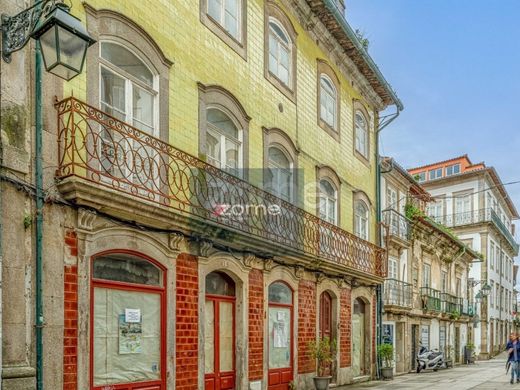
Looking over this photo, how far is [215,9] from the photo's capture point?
1157 cm

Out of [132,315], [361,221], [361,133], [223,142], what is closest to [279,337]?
[223,142]

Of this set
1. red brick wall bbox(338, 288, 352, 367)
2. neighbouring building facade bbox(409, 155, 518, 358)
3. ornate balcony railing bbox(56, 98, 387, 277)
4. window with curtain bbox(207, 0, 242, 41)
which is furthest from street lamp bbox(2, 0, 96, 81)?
neighbouring building facade bbox(409, 155, 518, 358)

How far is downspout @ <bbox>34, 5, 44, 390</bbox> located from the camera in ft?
23.6

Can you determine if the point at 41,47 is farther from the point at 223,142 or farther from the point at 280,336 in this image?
the point at 280,336

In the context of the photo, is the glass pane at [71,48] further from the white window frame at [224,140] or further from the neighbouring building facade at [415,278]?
the neighbouring building facade at [415,278]

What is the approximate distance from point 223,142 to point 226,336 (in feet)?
11.4

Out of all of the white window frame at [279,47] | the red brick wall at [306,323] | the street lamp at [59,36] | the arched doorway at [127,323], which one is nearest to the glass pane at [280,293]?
the red brick wall at [306,323]

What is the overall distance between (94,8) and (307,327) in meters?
8.81

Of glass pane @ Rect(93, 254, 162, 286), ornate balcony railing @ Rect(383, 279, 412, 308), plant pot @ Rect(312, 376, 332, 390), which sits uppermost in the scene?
glass pane @ Rect(93, 254, 162, 286)

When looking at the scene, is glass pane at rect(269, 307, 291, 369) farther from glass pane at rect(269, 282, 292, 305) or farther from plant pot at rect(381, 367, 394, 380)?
plant pot at rect(381, 367, 394, 380)

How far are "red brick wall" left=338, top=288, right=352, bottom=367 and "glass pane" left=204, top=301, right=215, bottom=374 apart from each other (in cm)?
597

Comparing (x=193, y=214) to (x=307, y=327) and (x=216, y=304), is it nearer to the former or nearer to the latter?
(x=216, y=304)

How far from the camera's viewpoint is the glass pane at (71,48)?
6168mm

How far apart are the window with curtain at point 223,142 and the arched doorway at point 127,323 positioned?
2.67m
